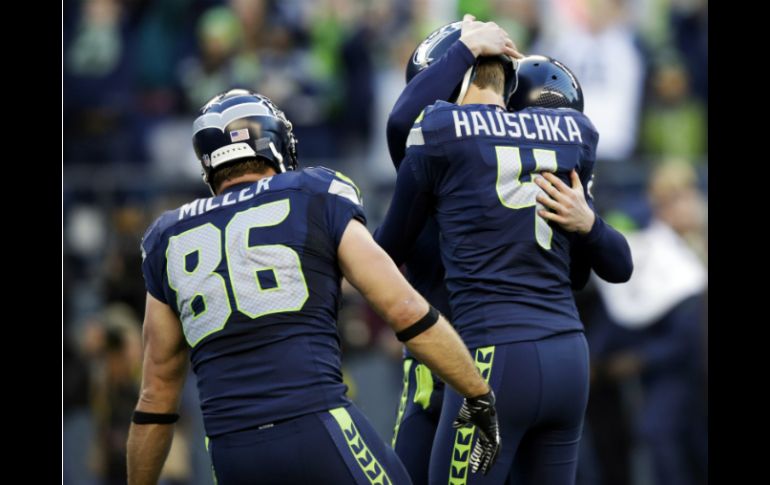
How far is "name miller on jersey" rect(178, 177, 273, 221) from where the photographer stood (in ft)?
→ 16.4

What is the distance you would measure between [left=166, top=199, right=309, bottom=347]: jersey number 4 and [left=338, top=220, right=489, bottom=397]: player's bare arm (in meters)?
0.21

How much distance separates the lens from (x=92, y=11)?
13.0 m

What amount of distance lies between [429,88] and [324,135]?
678 centimetres

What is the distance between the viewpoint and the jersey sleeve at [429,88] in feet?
18.4

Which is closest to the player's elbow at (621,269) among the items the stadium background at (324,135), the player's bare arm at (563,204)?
the player's bare arm at (563,204)

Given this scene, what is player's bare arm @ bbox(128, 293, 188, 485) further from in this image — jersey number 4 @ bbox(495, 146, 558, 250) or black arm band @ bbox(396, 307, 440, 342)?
jersey number 4 @ bbox(495, 146, 558, 250)

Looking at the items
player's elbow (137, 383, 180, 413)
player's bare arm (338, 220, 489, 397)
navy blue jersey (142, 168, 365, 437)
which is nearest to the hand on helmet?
navy blue jersey (142, 168, 365, 437)

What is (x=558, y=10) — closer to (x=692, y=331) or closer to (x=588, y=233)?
(x=692, y=331)

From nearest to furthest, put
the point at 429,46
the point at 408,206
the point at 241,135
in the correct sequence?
the point at 241,135 → the point at 408,206 → the point at 429,46

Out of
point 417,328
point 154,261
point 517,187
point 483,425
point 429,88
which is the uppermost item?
point 429,88

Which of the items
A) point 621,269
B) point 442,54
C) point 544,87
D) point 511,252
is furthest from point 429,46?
point 621,269

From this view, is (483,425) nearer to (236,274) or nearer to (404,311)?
(404,311)

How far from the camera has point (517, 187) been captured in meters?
5.41

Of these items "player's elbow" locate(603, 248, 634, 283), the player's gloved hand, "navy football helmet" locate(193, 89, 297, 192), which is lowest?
the player's gloved hand
